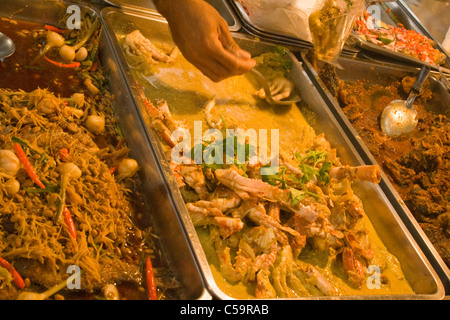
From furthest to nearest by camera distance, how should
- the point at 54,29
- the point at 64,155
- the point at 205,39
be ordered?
1. the point at 54,29
2. the point at 205,39
3. the point at 64,155

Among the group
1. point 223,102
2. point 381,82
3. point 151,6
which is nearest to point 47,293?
point 223,102

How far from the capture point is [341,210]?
112 inches

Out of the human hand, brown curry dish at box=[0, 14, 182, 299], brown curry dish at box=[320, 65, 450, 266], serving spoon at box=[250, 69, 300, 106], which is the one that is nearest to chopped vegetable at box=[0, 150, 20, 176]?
brown curry dish at box=[0, 14, 182, 299]

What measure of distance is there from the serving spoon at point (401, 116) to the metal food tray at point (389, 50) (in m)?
0.60

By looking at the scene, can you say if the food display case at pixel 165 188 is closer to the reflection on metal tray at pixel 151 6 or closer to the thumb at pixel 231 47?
the reflection on metal tray at pixel 151 6

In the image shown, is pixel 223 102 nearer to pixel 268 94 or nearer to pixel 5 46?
pixel 268 94

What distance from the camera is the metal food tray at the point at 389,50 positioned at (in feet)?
15.4

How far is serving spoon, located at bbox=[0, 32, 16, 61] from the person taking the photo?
2.78 metres

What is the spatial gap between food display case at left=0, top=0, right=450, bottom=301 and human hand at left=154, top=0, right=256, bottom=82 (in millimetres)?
473

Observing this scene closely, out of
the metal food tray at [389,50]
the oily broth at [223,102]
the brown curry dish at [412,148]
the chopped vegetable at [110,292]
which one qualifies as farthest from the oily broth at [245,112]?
the metal food tray at [389,50]

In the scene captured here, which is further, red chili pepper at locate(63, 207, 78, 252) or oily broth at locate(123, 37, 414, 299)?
oily broth at locate(123, 37, 414, 299)

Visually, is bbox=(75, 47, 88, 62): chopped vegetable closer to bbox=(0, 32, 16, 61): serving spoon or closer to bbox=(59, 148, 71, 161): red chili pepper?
bbox=(0, 32, 16, 61): serving spoon

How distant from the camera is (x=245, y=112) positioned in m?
3.57

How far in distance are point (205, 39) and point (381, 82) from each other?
115 inches
